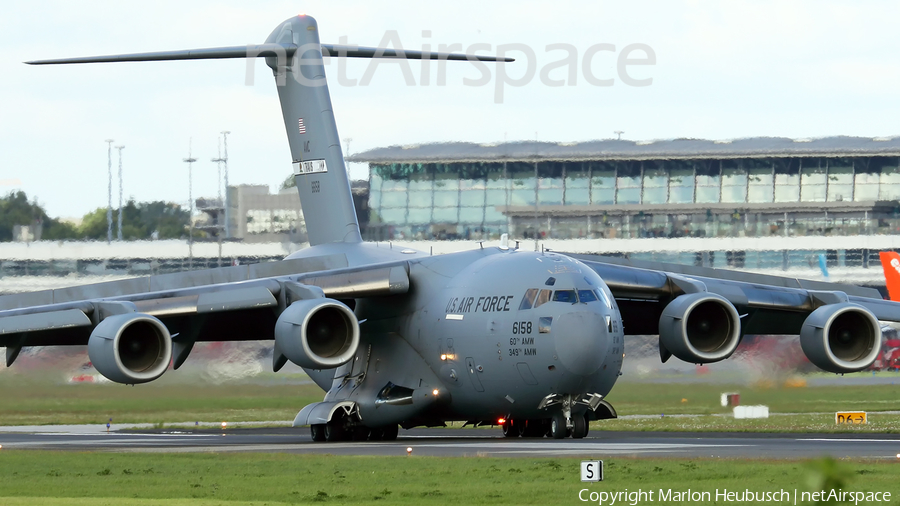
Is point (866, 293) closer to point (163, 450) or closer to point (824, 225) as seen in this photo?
point (163, 450)

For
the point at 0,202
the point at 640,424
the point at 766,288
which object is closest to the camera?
the point at 766,288

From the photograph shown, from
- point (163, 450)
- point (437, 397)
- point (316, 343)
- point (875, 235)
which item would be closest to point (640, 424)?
point (437, 397)

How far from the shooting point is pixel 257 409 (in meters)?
29.9

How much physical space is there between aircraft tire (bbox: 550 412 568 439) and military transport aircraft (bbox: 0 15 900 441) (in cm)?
3

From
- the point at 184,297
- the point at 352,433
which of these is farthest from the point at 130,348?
the point at 352,433

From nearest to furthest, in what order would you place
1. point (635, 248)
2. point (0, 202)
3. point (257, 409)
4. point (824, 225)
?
point (257, 409) → point (0, 202) → point (635, 248) → point (824, 225)

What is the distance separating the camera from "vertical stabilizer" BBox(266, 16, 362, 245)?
25.5m

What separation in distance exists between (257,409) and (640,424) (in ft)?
30.6

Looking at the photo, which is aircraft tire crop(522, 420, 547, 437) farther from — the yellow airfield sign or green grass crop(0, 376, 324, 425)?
green grass crop(0, 376, 324, 425)

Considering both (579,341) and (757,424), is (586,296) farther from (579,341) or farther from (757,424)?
(757,424)

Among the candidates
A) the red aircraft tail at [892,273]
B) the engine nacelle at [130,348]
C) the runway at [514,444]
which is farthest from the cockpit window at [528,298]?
the red aircraft tail at [892,273]

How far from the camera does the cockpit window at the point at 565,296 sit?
18.4m

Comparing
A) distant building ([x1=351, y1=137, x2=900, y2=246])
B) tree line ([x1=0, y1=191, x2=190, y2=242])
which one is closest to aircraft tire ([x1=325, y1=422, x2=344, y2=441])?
tree line ([x1=0, y1=191, x2=190, y2=242])

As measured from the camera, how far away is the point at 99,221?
37.7 m
